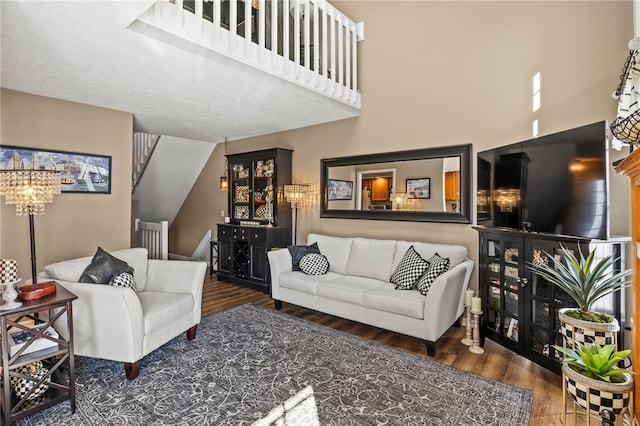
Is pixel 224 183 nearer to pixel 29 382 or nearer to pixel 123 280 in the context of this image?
pixel 123 280

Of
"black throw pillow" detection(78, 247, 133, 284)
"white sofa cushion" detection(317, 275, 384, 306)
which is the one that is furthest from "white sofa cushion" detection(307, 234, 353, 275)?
"black throw pillow" detection(78, 247, 133, 284)

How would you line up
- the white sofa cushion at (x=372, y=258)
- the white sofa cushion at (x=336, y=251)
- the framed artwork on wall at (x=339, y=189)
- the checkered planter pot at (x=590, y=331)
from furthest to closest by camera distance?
the framed artwork on wall at (x=339, y=189) < the white sofa cushion at (x=336, y=251) < the white sofa cushion at (x=372, y=258) < the checkered planter pot at (x=590, y=331)

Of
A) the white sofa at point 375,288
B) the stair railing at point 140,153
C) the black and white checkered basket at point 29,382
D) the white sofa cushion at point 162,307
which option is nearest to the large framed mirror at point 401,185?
the white sofa at point 375,288

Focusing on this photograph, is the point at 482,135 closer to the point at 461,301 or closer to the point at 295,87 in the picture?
the point at 461,301

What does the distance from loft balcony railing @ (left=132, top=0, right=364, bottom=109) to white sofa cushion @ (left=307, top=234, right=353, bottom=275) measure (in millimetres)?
1773

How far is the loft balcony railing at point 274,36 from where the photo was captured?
2.28 m

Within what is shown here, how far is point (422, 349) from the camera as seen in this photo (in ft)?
9.52

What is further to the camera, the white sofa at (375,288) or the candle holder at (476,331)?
the candle holder at (476,331)

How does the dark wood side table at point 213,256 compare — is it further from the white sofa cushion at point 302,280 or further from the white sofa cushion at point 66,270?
Answer: the white sofa cushion at point 66,270

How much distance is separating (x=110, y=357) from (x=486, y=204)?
340 cm

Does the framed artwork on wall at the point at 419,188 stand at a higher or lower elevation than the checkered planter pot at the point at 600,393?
higher

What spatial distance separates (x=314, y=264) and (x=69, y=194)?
2.95m

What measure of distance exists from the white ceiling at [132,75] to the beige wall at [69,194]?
173 millimetres

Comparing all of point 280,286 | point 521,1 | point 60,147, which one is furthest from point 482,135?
point 60,147
